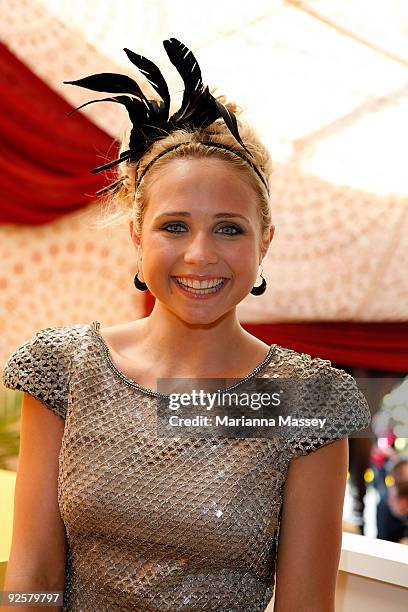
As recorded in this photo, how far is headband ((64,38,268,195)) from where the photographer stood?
4.62 ft

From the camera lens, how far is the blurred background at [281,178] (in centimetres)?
285

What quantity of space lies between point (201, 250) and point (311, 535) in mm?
475

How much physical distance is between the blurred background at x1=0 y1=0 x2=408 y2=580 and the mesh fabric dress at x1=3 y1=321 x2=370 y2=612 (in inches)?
45.9

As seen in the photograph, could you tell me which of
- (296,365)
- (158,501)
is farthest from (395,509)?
(158,501)

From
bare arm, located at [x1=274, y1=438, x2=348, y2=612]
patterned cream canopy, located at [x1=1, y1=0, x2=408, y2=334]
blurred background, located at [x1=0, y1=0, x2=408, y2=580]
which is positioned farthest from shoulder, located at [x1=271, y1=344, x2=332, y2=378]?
patterned cream canopy, located at [x1=1, y1=0, x2=408, y2=334]

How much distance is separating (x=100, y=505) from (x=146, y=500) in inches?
2.8

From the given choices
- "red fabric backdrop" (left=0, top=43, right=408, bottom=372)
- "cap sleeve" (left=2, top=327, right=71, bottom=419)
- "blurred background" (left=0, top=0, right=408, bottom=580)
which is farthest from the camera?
"red fabric backdrop" (left=0, top=43, right=408, bottom=372)

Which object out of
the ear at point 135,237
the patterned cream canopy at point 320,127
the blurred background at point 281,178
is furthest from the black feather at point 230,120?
the patterned cream canopy at point 320,127

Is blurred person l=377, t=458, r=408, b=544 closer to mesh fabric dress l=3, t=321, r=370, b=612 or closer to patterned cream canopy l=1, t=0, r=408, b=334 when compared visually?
patterned cream canopy l=1, t=0, r=408, b=334

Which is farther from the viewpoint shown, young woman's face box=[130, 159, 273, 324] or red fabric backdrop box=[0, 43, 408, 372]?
red fabric backdrop box=[0, 43, 408, 372]

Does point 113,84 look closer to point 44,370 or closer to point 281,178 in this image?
point 44,370

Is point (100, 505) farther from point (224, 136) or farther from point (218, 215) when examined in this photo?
point (224, 136)

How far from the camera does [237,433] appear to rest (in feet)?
4.54

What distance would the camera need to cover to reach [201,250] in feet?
4.21
